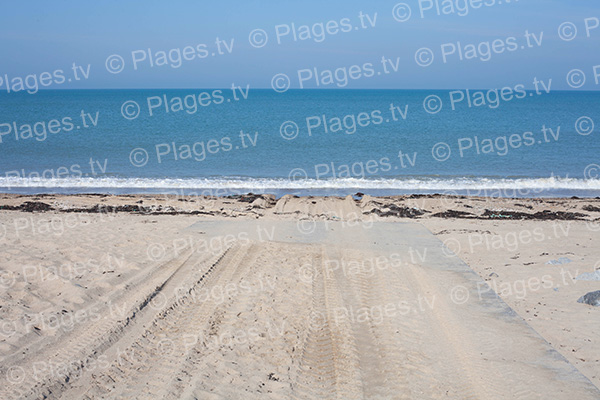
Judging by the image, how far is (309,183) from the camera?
2164cm

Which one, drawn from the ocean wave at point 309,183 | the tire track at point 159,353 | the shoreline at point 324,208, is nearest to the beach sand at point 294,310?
the tire track at point 159,353

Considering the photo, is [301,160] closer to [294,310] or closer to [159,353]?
[294,310]

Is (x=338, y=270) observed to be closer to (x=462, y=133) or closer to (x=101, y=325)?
(x=101, y=325)

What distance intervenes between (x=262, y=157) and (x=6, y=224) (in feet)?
57.2

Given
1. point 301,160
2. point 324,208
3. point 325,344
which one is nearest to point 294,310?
point 325,344

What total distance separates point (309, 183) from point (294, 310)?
14.7 m

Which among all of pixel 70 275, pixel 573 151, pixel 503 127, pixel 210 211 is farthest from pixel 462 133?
pixel 70 275

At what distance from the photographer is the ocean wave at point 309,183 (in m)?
21.0

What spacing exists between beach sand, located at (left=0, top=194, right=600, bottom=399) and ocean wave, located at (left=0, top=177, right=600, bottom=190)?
8.27m

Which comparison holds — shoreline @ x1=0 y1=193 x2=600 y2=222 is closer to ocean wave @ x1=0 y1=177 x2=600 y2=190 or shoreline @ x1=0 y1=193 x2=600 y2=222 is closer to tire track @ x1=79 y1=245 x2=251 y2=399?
ocean wave @ x1=0 y1=177 x2=600 y2=190

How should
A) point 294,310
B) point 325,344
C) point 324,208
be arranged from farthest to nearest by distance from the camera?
point 324,208 → point 294,310 → point 325,344

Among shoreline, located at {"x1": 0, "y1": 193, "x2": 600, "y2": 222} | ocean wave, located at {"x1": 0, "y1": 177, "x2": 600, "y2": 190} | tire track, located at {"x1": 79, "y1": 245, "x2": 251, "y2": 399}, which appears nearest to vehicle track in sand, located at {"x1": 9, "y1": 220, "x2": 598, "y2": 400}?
tire track, located at {"x1": 79, "y1": 245, "x2": 251, "y2": 399}

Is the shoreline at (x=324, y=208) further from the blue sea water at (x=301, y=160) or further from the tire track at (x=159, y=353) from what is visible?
the tire track at (x=159, y=353)

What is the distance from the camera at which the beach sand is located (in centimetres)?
518
